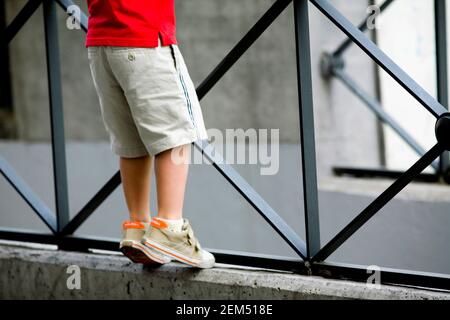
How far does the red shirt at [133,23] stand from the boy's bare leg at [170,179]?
33cm

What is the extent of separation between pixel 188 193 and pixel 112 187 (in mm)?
2222

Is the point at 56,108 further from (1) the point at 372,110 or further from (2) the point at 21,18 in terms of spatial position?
(1) the point at 372,110

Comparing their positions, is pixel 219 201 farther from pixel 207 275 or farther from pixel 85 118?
pixel 207 275

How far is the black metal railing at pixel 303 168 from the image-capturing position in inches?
80.7

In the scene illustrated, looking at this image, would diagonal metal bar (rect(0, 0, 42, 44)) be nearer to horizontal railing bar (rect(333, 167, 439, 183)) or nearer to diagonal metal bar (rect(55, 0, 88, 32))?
diagonal metal bar (rect(55, 0, 88, 32))

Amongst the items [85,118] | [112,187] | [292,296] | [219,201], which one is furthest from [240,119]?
[292,296]

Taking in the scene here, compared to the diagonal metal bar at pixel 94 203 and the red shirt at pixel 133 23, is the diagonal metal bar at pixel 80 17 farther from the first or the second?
the diagonal metal bar at pixel 94 203

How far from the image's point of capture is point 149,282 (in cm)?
239

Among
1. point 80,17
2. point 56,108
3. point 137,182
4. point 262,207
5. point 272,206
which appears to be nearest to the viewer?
point 137,182

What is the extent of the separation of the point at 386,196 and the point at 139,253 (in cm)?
78

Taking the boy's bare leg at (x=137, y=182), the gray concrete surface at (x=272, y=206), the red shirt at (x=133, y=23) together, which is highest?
the red shirt at (x=133, y=23)

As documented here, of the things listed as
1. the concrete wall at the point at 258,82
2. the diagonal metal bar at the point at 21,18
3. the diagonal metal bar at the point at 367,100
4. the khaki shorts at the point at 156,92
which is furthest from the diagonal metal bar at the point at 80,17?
the diagonal metal bar at the point at 367,100

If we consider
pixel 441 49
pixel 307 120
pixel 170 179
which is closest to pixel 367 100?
pixel 441 49

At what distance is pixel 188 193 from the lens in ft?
15.4
